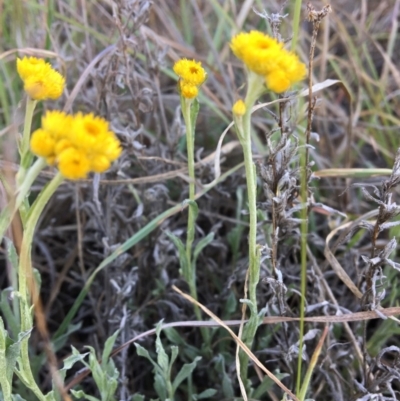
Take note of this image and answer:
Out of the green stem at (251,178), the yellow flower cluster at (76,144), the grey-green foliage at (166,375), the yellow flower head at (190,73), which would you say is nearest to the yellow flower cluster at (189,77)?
the yellow flower head at (190,73)

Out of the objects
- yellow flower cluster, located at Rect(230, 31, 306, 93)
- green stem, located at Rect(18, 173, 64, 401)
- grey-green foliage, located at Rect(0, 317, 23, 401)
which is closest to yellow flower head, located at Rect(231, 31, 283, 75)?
yellow flower cluster, located at Rect(230, 31, 306, 93)

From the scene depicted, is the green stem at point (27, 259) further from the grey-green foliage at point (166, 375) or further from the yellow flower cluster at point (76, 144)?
the grey-green foliage at point (166, 375)

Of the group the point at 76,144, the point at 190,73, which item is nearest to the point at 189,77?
the point at 190,73

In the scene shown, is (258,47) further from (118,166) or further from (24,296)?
(118,166)

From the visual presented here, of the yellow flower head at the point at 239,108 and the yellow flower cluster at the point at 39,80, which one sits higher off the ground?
the yellow flower cluster at the point at 39,80

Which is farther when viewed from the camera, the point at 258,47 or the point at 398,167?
the point at 398,167

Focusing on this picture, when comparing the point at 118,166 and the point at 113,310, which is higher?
the point at 118,166

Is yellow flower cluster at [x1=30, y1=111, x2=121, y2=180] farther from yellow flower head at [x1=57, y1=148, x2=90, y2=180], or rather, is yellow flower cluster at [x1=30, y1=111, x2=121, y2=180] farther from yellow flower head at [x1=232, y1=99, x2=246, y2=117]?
yellow flower head at [x1=232, y1=99, x2=246, y2=117]

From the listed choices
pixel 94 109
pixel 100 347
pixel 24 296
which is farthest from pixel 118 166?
pixel 24 296
